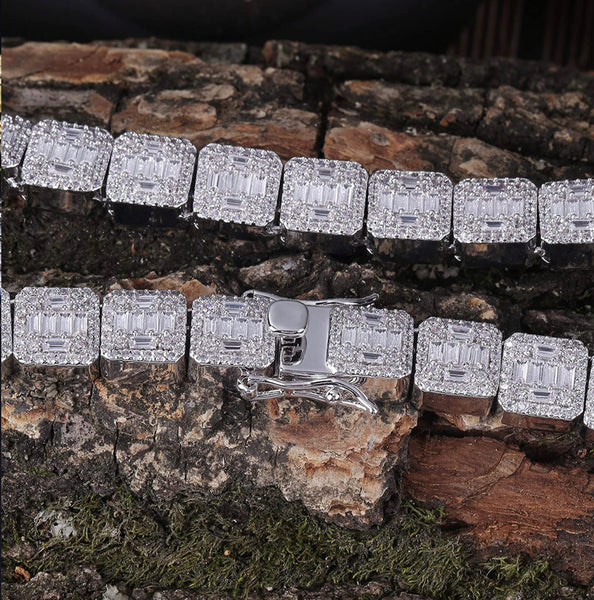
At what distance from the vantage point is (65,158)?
1776mm

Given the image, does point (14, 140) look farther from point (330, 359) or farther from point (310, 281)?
point (330, 359)

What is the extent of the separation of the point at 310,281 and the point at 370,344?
8.8 inches

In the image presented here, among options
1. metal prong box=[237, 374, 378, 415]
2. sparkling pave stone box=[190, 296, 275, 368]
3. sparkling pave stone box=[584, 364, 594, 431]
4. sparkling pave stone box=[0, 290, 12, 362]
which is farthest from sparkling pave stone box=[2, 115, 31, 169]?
sparkling pave stone box=[584, 364, 594, 431]

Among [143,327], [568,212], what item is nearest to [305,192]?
[143,327]

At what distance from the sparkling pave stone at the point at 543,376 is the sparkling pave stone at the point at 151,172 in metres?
0.83

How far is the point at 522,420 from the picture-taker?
5.83 ft

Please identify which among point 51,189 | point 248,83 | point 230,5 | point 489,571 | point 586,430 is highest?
point 230,5

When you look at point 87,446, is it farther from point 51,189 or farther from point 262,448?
point 51,189

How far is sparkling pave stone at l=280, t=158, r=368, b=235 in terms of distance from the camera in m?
1.76

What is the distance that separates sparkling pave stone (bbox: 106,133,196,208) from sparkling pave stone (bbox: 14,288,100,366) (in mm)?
257

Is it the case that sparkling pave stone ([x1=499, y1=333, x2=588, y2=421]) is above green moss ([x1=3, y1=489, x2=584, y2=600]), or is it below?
above

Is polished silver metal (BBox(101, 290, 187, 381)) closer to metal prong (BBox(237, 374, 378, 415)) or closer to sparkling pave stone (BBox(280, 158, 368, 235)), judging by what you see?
metal prong (BBox(237, 374, 378, 415))

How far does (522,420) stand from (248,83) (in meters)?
1.08

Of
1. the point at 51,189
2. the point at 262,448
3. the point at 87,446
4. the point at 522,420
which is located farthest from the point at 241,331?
the point at 522,420
